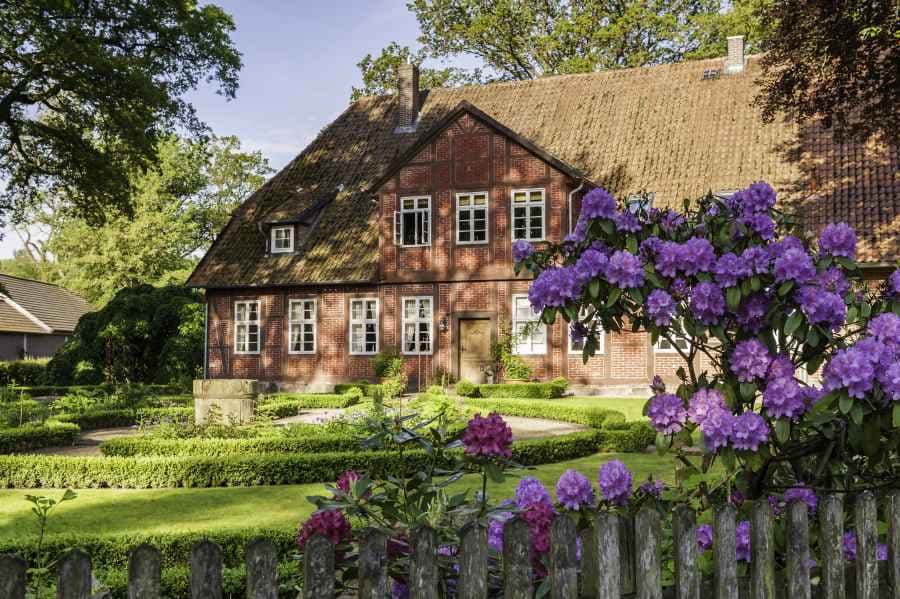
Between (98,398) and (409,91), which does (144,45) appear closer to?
(409,91)

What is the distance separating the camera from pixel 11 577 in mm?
2463

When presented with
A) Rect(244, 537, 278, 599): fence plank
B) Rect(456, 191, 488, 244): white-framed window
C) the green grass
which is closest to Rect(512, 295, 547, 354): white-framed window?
Rect(456, 191, 488, 244): white-framed window

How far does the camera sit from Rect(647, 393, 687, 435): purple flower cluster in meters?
4.14

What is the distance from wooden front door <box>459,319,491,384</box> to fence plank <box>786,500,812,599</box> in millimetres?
21543

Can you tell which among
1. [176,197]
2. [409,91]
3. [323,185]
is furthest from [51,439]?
[176,197]

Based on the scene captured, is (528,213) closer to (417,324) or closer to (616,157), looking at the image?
(616,157)

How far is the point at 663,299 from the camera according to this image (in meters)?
4.22

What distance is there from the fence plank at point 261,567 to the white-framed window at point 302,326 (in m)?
25.4

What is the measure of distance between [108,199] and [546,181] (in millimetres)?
Answer: 14433

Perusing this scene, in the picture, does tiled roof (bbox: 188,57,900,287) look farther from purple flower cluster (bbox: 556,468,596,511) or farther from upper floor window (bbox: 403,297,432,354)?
purple flower cluster (bbox: 556,468,596,511)

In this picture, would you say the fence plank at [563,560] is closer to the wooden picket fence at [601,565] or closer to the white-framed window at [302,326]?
the wooden picket fence at [601,565]

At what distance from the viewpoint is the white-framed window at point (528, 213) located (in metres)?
24.7

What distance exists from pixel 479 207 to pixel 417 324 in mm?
4144

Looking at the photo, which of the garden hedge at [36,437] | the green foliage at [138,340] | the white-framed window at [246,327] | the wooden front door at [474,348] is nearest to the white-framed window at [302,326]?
the white-framed window at [246,327]
